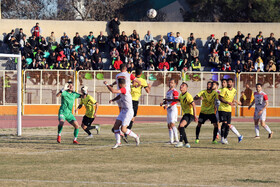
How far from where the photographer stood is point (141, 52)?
38.6 metres

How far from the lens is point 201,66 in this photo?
128 ft

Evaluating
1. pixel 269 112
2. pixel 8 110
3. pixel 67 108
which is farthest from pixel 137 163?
pixel 269 112

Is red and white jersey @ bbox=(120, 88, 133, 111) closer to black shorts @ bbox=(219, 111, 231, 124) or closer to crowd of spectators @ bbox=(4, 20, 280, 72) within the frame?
black shorts @ bbox=(219, 111, 231, 124)

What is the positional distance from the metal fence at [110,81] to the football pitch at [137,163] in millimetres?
14416

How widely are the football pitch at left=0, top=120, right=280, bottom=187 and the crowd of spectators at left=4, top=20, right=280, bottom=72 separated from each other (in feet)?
59.4

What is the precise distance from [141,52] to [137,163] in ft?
87.5

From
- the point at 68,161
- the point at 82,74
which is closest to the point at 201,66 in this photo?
the point at 82,74

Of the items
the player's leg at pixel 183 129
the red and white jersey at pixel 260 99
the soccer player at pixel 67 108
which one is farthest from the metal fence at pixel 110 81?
the player's leg at pixel 183 129

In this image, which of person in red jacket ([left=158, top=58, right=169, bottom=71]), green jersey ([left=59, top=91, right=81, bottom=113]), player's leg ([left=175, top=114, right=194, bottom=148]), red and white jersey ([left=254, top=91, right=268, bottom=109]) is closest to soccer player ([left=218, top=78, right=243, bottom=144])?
player's leg ([left=175, top=114, right=194, bottom=148])

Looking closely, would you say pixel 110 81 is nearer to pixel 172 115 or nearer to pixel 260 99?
pixel 260 99

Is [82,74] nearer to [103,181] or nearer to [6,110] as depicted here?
[6,110]

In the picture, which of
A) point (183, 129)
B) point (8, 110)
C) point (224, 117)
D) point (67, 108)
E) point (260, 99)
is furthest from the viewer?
point (8, 110)

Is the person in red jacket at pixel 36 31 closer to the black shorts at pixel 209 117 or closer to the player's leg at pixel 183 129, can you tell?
the black shorts at pixel 209 117

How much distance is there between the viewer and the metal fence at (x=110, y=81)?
1280 inches
